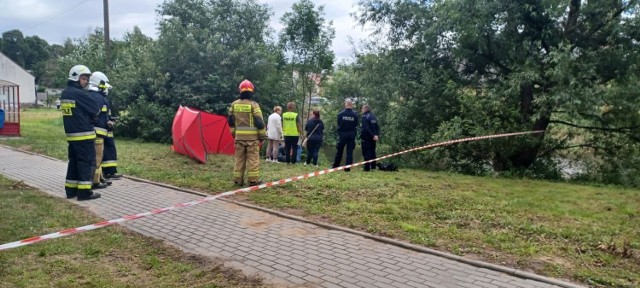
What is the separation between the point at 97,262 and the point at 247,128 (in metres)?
4.10

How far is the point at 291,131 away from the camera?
12.8m

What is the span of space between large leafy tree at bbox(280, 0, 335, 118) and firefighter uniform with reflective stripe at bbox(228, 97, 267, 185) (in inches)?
572

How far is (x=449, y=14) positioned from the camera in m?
12.8

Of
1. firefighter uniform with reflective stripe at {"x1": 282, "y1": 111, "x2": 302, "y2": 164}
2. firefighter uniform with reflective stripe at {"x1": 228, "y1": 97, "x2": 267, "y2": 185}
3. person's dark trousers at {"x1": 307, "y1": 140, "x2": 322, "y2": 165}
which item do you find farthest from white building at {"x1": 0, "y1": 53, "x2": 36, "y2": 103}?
firefighter uniform with reflective stripe at {"x1": 228, "y1": 97, "x2": 267, "y2": 185}

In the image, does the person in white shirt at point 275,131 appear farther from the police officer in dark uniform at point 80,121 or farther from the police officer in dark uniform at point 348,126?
the police officer in dark uniform at point 80,121

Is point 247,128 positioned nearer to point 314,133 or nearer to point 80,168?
point 80,168

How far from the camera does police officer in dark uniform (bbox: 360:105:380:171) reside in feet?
35.8

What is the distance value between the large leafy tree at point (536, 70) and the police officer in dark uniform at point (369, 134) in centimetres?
287

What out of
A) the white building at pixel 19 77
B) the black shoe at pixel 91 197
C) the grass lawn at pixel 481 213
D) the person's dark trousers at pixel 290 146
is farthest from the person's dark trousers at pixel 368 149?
the white building at pixel 19 77

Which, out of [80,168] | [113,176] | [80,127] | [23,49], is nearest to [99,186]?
[113,176]

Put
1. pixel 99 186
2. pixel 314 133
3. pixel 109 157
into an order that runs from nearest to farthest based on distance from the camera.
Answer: pixel 99 186 → pixel 109 157 → pixel 314 133

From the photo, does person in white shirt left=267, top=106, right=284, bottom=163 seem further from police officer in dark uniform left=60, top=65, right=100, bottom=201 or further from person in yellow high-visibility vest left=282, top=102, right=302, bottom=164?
police officer in dark uniform left=60, top=65, right=100, bottom=201

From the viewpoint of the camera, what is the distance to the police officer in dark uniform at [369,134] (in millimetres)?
10914

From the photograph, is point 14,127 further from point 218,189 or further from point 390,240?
point 390,240
